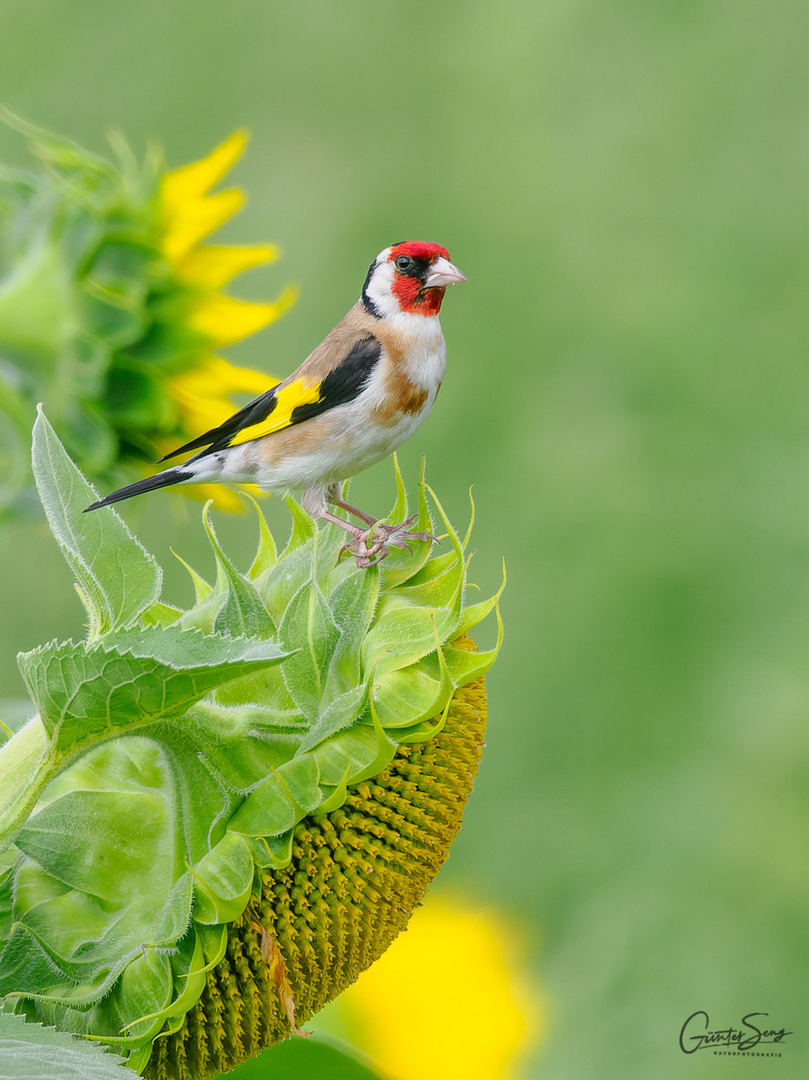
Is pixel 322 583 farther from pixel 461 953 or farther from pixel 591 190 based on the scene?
pixel 591 190

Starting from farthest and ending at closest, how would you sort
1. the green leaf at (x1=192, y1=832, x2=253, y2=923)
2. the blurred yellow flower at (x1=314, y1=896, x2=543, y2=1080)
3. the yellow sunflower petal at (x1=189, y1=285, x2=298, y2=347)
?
the blurred yellow flower at (x1=314, y1=896, x2=543, y2=1080) < the yellow sunflower petal at (x1=189, y1=285, x2=298, y2=347) < the green leaf at (x1=192, y1=832, x2=253, y2=923)

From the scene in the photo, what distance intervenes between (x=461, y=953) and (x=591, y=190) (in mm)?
2274

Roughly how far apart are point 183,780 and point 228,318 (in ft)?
2.20

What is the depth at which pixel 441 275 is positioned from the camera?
36.0 inches

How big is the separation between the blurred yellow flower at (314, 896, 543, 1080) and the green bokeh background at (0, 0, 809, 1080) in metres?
0.91

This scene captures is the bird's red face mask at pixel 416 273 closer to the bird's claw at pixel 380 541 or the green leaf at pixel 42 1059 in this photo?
the bird's claw at pixel 380 541

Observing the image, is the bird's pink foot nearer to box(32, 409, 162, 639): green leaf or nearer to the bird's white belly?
the bird's white belly

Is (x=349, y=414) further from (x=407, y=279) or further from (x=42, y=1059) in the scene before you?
(x=42, y=1059)

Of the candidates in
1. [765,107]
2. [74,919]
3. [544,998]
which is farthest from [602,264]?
[74,919]

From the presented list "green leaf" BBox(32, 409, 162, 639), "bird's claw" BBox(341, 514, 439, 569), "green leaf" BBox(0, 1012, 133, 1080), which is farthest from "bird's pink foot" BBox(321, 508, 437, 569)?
"green leaf" BBox(0, 1012, 133, 1080)

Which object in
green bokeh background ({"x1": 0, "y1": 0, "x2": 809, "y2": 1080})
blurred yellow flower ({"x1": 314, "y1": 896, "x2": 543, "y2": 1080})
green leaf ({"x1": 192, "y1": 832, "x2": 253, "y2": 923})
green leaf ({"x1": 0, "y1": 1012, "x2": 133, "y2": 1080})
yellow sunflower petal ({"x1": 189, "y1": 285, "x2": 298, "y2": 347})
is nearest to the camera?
green leaf ({"x1": 0, "y1": 1012, "x2": 133, "y2": 1080})

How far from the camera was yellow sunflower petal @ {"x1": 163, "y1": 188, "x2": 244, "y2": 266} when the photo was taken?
135 centimetres

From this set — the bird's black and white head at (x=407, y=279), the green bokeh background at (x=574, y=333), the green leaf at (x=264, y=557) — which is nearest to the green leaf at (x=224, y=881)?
the green leaf at (x=264, y=557)

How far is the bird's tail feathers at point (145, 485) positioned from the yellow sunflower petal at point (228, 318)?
470 mm
